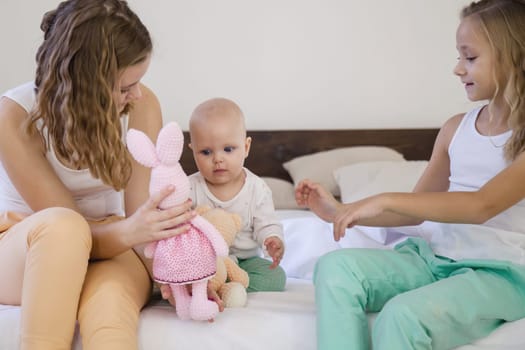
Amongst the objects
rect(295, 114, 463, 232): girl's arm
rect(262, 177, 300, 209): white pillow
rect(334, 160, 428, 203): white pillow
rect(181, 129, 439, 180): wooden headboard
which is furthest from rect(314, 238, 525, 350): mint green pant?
rect(181, 129, 439, 180): wooden headboard

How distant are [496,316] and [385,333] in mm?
233

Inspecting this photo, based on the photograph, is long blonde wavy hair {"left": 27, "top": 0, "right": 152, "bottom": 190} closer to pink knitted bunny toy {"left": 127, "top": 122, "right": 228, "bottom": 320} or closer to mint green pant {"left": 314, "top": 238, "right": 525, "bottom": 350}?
pink knitted bunny toy {"left": 127, "top": 122, "right": 228, "bottom": 320}

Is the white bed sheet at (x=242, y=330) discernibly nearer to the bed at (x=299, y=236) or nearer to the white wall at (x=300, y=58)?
the bed at (x=299, y=236)

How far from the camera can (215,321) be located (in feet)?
3.81

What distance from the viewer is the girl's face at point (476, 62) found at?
Answer: 1.36 meters

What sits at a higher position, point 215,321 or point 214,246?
point 214,246

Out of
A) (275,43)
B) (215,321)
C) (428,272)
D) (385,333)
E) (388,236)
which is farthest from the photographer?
(275,43)

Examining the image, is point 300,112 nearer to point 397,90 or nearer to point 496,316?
point 397,90

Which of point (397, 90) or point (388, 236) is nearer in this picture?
point (388, 236)

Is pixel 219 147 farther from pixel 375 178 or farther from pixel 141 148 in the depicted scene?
pixel 375 178

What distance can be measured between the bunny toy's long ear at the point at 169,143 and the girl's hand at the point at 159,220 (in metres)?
0.05

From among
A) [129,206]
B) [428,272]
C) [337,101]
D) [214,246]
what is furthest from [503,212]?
[337,101]

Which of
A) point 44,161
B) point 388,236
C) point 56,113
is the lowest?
point 388,236

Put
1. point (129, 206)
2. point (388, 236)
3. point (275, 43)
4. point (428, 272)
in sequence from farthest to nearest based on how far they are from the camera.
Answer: point (275, 43)
point (388, 236)
point (129, 206)
point (428, 272)
